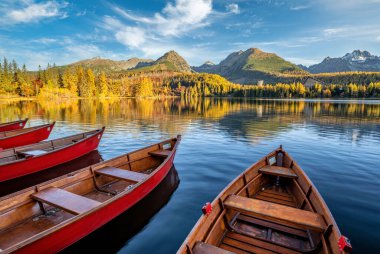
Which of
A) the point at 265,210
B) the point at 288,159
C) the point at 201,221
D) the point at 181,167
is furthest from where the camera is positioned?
the point at 181,167

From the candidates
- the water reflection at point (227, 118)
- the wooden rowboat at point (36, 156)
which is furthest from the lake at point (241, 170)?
the water reflection at point (227, 118)

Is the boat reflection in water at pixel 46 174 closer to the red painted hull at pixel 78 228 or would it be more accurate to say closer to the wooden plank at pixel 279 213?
the red painted hull at pixel 78 228

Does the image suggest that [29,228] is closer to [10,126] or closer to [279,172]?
[279,172]

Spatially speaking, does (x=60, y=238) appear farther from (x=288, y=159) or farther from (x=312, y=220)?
(x=288, y=159)

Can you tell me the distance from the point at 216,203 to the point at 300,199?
3991 mm

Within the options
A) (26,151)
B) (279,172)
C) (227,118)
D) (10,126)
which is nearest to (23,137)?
(26,151)

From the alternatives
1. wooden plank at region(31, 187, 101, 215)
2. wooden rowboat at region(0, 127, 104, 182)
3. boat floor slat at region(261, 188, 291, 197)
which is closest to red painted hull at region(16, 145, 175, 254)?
wooden plank at region(31, 187, 101, 215)

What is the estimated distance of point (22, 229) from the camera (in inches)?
289

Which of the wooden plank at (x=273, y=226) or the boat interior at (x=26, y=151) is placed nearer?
the wooden plank at (x=273, y=226)

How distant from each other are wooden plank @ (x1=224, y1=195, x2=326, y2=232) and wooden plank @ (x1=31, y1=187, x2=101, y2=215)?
4.57 m

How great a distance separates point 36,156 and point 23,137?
8.54 metres

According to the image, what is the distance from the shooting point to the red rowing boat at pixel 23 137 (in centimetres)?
1923

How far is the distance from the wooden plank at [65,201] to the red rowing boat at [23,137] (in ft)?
48.6

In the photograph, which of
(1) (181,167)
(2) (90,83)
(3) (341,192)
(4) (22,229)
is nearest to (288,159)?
(3) (341,192)
